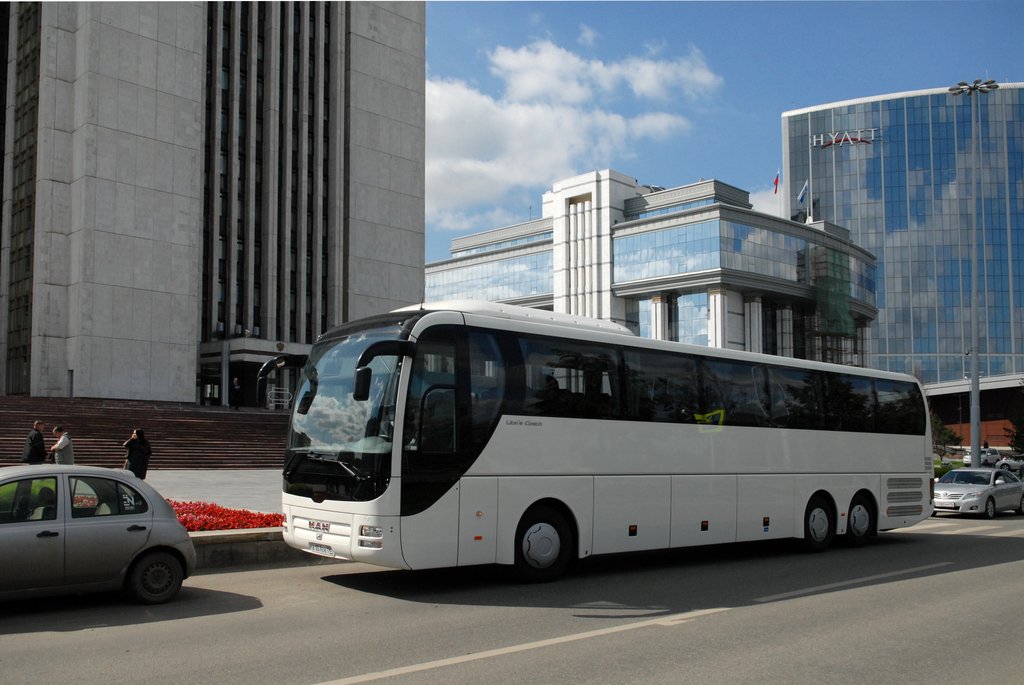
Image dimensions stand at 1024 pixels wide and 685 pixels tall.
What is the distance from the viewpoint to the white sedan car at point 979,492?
22.9 metres

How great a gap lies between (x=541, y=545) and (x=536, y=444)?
1.22 meters

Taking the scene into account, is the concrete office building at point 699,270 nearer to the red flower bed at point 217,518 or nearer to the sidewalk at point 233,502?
the sidewalk at point 233,502

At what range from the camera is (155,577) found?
9203 mm

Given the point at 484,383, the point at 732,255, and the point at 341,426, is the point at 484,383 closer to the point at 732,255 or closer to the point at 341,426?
the point at 341,426

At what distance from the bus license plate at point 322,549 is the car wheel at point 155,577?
1441 millimetres

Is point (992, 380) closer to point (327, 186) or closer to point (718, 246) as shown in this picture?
point (718, 246)

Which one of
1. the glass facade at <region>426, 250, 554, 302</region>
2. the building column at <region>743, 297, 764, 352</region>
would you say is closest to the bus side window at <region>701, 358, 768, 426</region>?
the building column at <region>743, 297, 764, 352</region>

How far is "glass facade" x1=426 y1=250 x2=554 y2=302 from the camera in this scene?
9062cm

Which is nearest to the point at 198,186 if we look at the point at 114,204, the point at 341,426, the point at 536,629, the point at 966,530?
the point at 114,204

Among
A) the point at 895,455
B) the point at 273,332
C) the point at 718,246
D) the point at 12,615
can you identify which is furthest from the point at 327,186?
the point at 12,615

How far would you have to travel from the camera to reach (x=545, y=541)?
436 inches

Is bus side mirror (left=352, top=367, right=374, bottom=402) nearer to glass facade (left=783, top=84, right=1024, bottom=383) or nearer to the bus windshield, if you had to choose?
the bus windshield

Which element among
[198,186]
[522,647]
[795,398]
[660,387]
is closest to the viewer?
[522,647]

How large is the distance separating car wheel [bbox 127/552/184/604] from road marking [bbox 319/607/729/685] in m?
3.57
